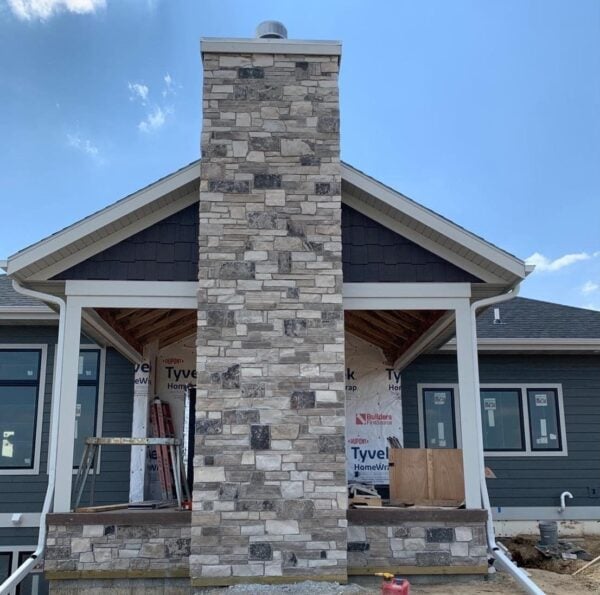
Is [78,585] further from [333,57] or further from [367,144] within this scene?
[367,144]

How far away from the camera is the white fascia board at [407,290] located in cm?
713

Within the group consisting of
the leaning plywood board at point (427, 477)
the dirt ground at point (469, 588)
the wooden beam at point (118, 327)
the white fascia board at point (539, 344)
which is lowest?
the dirt ground at point (469, 588)

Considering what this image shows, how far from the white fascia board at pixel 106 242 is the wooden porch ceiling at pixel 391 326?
2.65 metres

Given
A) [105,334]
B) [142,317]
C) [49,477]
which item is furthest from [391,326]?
[49,477]

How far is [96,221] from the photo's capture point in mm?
6848

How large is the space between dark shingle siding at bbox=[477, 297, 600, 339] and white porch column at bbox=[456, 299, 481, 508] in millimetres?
3648

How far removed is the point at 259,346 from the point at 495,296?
2615 millimetres

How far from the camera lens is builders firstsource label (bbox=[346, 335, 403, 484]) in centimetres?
1010

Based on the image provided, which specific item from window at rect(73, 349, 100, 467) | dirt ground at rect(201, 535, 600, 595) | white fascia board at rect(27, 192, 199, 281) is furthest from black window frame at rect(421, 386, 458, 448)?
white fascia board at rect(27, 192, 199, 281)

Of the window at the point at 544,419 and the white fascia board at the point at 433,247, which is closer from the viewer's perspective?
the white fascia board at the point at 433,247

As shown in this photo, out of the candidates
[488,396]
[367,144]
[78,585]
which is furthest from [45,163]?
[78,585]

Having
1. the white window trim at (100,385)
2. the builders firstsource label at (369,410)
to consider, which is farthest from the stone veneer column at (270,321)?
the white window trim at (100,385)

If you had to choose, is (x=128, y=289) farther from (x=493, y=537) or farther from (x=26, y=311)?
(x=493, y=537)

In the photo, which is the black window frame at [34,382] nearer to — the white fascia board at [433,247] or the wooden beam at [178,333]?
the wooden beam at [178,333]
